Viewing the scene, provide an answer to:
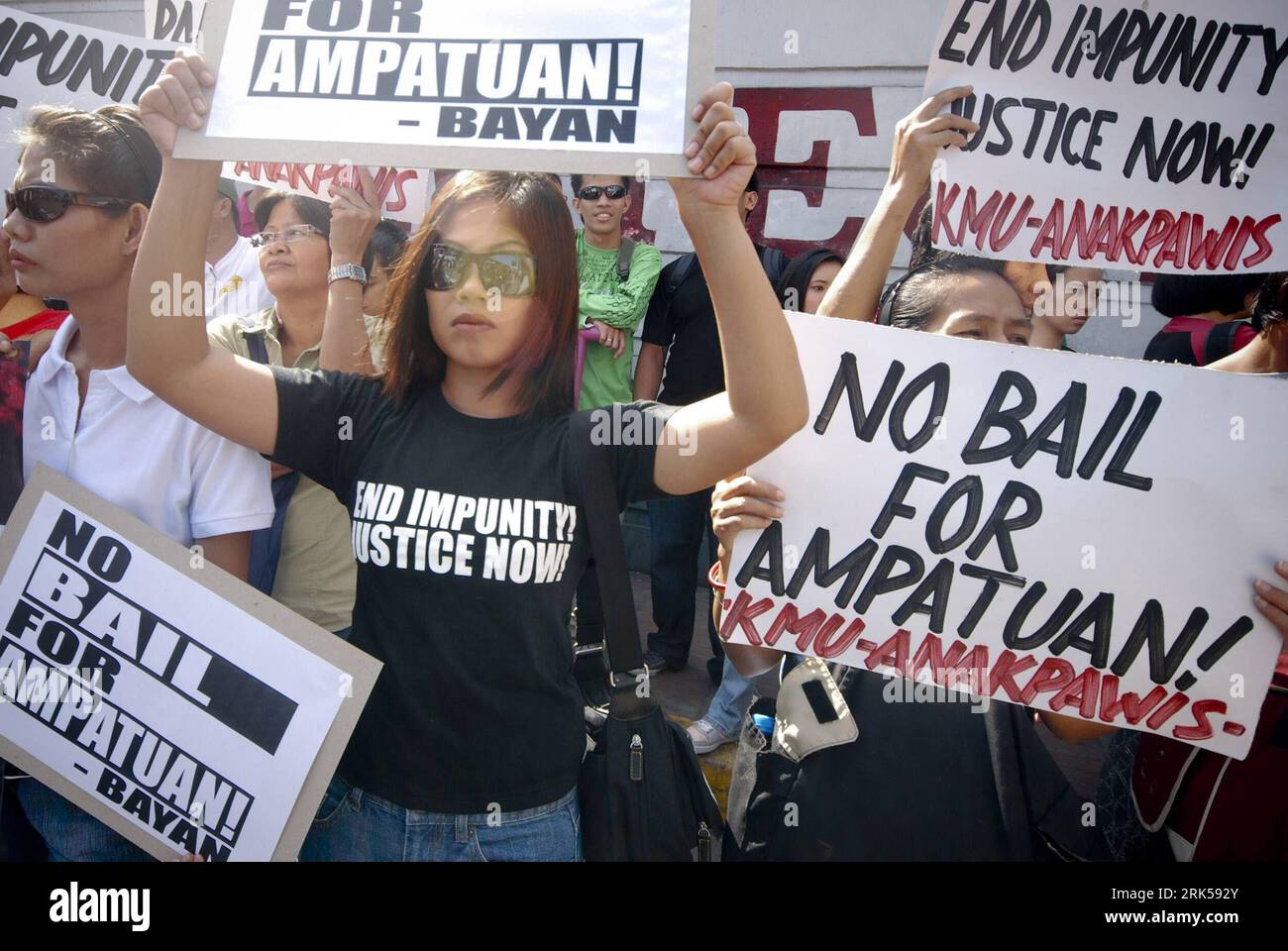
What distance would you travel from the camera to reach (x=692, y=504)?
4.38 meters

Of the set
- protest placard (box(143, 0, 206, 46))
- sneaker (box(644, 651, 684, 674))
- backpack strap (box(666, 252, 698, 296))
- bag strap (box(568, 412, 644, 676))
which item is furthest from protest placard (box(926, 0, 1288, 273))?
sneaker (box(644, 651, 684, 674))

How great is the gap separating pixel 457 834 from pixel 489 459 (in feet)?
2.11

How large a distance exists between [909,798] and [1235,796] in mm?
628

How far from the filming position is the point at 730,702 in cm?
384

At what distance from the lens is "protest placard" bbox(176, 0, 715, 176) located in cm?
155

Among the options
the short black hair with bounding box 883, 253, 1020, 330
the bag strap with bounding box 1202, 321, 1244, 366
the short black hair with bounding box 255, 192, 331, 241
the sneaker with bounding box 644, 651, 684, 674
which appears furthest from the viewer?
the sneaker with bounding box 644, 651, 684, 674

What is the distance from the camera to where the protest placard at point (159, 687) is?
1770 mm

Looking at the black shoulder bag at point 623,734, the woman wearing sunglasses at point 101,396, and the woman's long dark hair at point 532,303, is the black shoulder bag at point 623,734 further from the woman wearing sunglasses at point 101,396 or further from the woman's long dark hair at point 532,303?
the woman wearing sunglasses at point 101,396

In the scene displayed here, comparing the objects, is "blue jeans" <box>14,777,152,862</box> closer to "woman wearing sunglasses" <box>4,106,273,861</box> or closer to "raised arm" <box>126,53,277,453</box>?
"woman wearing sunglasses" <box>4,106,273,861</box>

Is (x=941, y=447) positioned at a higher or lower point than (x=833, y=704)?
higher

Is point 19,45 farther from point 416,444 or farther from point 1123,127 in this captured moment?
point 1123,127

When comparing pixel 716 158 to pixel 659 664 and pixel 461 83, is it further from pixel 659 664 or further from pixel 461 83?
pixel 659 664

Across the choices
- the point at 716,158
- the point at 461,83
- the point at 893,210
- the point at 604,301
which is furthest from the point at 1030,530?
the point at 604,301
